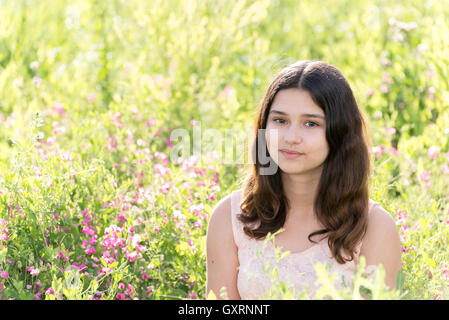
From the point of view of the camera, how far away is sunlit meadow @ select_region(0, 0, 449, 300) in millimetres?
2486

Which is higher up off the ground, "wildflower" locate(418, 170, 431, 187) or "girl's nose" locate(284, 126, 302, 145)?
"girl's nose" locate(284, 126, 302, 145)

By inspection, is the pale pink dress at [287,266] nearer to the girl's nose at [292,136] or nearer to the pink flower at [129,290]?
the girl's nose at [292,136]

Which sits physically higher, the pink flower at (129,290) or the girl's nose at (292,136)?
the girl's nose at (292,136)

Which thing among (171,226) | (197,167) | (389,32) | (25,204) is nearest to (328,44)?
(389,32)

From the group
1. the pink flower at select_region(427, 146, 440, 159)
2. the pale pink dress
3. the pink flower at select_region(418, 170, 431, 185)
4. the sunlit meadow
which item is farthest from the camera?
→ the pink flower at select_region(427, 146, 440, 159)

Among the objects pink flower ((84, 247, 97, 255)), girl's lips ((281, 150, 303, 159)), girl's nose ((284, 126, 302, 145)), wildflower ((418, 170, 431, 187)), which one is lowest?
pink flower ((84, 247, 97, 255))

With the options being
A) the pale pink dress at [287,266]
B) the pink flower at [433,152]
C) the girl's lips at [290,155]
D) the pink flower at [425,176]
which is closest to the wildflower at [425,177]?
the pink flower at [425,176]

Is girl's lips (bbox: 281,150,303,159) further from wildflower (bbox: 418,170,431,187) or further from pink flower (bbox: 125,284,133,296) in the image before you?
wildflower (bbox: 418,170,431,187)

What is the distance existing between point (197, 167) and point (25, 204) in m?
1.12

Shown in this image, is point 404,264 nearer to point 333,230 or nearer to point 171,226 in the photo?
point 333,230

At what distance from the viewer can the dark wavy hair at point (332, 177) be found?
223 centimetres

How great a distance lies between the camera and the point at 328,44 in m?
6.50

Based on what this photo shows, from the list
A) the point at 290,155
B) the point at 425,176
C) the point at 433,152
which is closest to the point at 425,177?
the point at 425,176

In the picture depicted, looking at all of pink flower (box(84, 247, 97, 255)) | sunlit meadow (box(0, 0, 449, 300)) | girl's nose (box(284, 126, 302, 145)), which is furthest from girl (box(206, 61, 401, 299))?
pink flower (box(84, 247, 97, 255))
